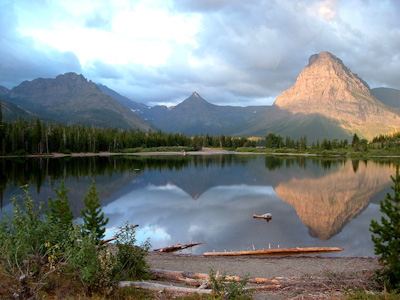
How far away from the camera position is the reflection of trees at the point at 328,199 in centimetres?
2750

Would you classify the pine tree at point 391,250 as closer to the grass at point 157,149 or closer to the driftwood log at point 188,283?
the driftwood log at point 188,283

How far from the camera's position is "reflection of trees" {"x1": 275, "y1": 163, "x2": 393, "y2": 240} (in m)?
27.5

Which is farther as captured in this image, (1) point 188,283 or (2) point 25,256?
(1) point 188,283

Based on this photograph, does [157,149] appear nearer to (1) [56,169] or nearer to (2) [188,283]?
(1) [56,169]

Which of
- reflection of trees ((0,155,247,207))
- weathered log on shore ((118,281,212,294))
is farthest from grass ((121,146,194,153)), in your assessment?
weathered log on shore ((118,281,212,294))

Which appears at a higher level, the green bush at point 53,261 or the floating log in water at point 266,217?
the green bush at point 53,261

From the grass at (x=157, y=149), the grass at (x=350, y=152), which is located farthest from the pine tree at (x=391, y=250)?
the grass at (x=350, y=152)

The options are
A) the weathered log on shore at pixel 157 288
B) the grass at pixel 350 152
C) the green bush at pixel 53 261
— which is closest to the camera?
the green bush at pixel 53 261

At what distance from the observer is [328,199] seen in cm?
3941

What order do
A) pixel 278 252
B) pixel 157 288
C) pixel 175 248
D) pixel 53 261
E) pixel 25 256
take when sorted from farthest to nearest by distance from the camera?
1. pixel 175 248
2. pixel 278 252
3. pixel 157 288
4. pixel 53 261
5. pixel 25 256

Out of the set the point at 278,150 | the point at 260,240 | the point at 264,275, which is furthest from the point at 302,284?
the point at 278,150

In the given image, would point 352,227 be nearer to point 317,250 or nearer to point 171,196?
point 317,250

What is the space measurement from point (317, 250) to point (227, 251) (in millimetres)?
5981

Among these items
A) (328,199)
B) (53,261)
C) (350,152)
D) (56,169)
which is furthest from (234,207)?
(350,152)
